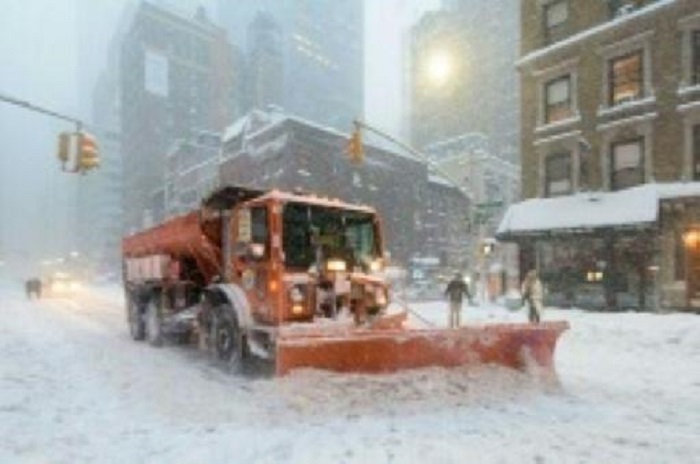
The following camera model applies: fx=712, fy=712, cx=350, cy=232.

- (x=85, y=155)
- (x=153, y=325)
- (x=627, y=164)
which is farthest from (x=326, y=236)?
(x=627, y=164)

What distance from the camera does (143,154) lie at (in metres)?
134

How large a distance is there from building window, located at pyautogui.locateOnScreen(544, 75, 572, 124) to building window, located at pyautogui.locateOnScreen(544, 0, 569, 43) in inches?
73.8

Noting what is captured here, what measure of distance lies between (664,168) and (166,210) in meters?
68.5

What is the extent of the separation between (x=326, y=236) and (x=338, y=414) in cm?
355

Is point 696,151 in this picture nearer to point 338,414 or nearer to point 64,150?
point 64,150

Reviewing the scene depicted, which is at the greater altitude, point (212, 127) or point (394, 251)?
point (212, 127)

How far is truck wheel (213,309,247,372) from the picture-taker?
10578 mm

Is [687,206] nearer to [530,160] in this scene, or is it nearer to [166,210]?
[530,160]

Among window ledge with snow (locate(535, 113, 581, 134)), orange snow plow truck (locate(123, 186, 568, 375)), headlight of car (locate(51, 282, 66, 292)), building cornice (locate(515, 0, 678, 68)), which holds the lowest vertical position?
headlight of car (locate(51, 282, 66, 292))

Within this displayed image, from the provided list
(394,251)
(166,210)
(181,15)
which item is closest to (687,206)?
(394,251)

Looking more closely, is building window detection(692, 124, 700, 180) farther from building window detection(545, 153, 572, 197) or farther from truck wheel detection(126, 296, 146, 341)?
truck wheel detection(126, 296, 146, 341)

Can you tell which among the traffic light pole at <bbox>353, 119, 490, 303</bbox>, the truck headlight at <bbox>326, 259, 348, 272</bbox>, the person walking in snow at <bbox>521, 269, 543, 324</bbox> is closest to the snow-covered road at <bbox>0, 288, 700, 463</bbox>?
the truck headlight at <bbox>326, 259, 348, 272</bbox>

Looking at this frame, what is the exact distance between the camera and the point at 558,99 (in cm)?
2912

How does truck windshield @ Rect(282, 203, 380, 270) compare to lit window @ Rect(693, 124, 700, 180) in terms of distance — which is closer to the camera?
truck windshield @ Rect(282, 203, 380, 270)
